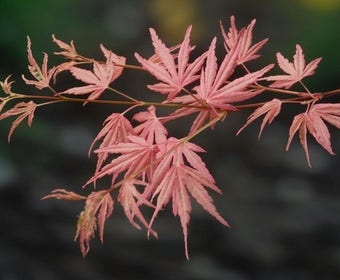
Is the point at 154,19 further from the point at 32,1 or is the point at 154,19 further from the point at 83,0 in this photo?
the point at 32,1

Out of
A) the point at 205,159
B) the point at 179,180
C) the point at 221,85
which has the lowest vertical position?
the point at 179,180

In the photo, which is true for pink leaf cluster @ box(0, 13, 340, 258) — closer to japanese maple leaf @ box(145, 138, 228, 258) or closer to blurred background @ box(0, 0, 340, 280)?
japanese maple leaf @ box(145, 138, 228, 258)

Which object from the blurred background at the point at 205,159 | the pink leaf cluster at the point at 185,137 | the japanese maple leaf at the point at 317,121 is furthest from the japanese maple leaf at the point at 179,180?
the blurred background at the point at 205,159

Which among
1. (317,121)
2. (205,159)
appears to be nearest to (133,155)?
(317,121)

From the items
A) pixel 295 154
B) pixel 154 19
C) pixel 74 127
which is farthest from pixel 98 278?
pixel 154 19

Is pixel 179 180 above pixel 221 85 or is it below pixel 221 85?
below

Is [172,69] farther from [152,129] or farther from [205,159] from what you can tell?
[205,159]

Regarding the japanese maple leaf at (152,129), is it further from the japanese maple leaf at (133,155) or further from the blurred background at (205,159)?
the blurred background at (205,159)

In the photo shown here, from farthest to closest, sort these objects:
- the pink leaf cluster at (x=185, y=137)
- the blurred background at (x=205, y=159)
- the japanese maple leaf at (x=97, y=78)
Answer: the blurred background at (x=205, y=159), the japanese maple leaf at (x=97, y=78), the pink leaf cluster at (x=185, y=137)
